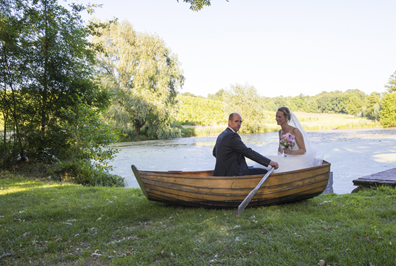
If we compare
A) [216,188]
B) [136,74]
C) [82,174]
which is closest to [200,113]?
[136,74]

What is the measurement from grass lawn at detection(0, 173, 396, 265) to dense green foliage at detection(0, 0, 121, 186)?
3.06 meters

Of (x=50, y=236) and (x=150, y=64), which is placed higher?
(x=150, y=64)

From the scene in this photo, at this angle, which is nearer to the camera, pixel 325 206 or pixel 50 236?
pixel 50 236

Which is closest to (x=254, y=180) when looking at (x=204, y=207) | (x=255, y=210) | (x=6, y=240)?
(x=255, y=210)

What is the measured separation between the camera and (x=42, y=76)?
7617 mm

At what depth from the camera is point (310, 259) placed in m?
2.23

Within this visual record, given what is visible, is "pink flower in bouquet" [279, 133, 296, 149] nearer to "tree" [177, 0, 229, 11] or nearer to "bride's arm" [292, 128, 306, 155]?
"bride's arm" [292, 128, 306, 155]

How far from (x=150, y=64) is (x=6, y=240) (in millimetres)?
16448

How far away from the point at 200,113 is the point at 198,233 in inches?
1350

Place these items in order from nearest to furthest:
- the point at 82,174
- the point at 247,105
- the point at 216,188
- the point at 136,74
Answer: the point at 216,188 → the point at 82,174 → the point at 136,74 → the point at 247,105

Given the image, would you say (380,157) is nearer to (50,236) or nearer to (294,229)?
(294,229)

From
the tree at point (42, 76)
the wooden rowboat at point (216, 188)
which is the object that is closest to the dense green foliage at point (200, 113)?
the tree at point (42, 76)

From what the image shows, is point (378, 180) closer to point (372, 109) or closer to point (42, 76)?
point (42, 76)

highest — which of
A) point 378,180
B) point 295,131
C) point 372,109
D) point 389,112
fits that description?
point 372,109
